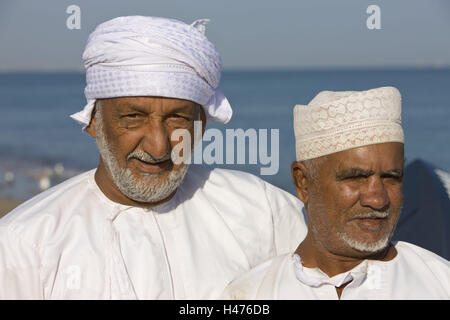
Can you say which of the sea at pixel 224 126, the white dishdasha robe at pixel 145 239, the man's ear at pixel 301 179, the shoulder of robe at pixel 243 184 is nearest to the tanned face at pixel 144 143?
the white dishdasha robe at pixel 145 239

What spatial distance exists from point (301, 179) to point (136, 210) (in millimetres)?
816

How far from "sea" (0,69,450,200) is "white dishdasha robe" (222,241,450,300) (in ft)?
10.2

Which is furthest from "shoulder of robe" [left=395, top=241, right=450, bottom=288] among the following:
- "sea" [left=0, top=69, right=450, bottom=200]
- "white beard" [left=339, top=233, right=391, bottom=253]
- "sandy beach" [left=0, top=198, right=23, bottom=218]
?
"sandy beach" [left=0, top=198, right=23, bottom=218]

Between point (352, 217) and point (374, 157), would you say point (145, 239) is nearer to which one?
point (352, 217)

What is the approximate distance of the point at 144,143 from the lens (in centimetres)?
312

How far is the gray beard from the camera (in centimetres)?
317

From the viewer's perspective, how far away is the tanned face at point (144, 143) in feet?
10.2

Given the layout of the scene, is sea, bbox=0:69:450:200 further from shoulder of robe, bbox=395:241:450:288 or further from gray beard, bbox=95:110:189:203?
gray beard, bbox=95:110:189:203

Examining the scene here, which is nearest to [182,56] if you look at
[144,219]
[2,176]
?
[144,219]

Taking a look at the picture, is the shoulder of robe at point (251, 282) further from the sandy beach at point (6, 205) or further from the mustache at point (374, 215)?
the sandy beach at point (6, 205)

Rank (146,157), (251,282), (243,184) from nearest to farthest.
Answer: (251,282)
(146,157)
(243,184)

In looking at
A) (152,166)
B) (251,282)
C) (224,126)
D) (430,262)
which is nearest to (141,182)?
(152,166)

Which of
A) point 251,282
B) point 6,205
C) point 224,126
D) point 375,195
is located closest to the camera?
point 375,195

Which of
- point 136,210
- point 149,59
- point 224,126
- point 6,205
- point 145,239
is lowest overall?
point 224,126
